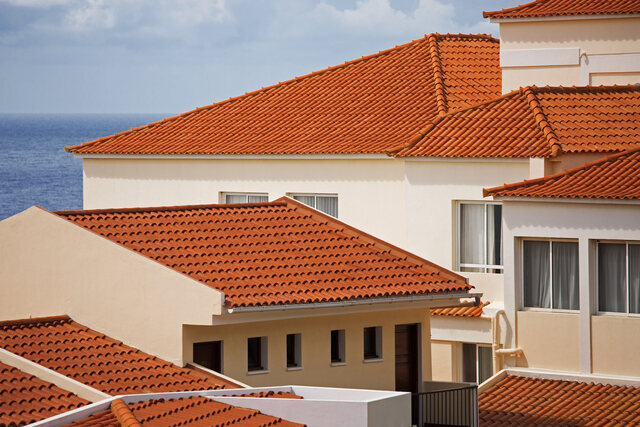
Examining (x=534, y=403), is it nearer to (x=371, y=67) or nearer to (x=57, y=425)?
(x=57, y=425)

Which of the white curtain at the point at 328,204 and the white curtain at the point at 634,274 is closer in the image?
the white curtain at the point at 634,274

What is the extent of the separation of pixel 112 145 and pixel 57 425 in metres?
24.4

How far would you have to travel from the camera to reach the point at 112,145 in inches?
1796

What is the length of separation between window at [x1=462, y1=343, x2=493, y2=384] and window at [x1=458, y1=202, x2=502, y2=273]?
6.51 ft

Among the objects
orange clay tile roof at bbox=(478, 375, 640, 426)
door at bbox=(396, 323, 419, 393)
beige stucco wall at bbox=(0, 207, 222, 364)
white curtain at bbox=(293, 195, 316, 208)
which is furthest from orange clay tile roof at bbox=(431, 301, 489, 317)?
beige stucco wall at bbox=(0, 207, 222, 364)

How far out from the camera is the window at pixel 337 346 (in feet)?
99.0

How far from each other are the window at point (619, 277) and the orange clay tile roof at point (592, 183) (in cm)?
119

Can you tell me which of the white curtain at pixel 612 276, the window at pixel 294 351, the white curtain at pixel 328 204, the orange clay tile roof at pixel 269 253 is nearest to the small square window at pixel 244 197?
the white curtain at pixel 328 204

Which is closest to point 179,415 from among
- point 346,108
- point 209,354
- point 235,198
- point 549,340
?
point 209,354

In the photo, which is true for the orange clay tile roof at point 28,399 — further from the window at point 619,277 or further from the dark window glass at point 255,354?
the window at point 619,277

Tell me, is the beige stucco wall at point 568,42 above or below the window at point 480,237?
above

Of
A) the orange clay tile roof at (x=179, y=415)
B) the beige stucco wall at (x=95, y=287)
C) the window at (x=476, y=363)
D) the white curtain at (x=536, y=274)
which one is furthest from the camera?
the window at (x=476, y=363)

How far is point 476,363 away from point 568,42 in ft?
31.2

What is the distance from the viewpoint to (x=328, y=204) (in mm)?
41562
